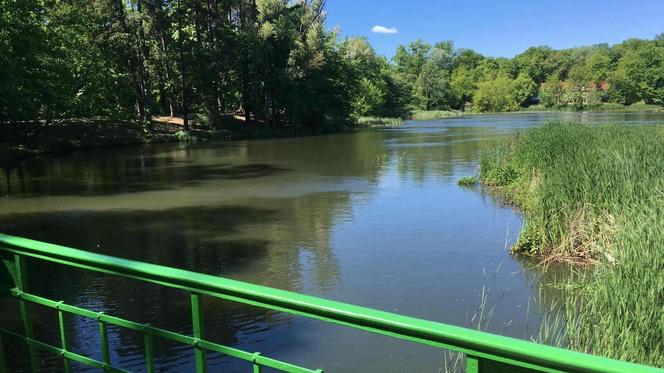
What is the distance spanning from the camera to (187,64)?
43.0 m

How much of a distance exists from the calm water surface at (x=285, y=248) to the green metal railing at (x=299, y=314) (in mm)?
2712

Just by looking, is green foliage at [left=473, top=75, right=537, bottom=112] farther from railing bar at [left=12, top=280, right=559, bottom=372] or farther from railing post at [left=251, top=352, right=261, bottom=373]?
railing post at [left=251, top=352, right=261, bottom=373]

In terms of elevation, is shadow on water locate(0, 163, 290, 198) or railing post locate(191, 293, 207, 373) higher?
railing post locate(191, 293, 207, 373)

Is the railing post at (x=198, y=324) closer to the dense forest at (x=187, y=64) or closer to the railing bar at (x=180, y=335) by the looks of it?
the railing bar at (x=180, y=335)

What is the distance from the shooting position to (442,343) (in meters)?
1.54

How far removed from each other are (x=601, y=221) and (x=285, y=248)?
5.35 meters

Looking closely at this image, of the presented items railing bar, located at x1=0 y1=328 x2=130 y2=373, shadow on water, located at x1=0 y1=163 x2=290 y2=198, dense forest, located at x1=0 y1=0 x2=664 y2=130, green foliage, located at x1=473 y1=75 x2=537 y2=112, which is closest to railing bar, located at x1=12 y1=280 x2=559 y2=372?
railing bar, located at x1=0 y1=328 x2=130 y2=373

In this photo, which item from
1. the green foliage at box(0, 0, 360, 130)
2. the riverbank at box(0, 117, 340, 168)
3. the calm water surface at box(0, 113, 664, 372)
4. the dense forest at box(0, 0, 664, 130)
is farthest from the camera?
the green foliage at box(0, 0, 360, 130)

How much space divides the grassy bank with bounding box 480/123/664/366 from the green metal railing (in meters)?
3.41

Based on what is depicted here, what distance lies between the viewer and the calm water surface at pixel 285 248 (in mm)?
6031

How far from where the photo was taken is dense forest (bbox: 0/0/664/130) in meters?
24.8

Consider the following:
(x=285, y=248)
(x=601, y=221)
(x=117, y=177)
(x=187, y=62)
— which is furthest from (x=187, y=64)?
(x=601, y=221)

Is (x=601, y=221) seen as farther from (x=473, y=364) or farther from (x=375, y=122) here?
(x=375, y=122)

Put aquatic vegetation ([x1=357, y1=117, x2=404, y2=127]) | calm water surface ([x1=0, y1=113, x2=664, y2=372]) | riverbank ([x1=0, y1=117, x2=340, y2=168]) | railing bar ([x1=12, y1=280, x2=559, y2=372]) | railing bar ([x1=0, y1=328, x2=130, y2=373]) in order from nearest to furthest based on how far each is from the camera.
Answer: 1. railing bar ([x1=12, y1=280, x2=559, y2=372])
2. railing bar ([x1=0, y1=328, x2=130, y2=373])
3. calm water surface ([x1=0, y1=113, x2=664, y2=372])
4. riverbank ([x1=0, y1=117, x2=340, y2=168])
5. aquatic vegetation ([x1=357, y1=117, x2=404, y2=127])
